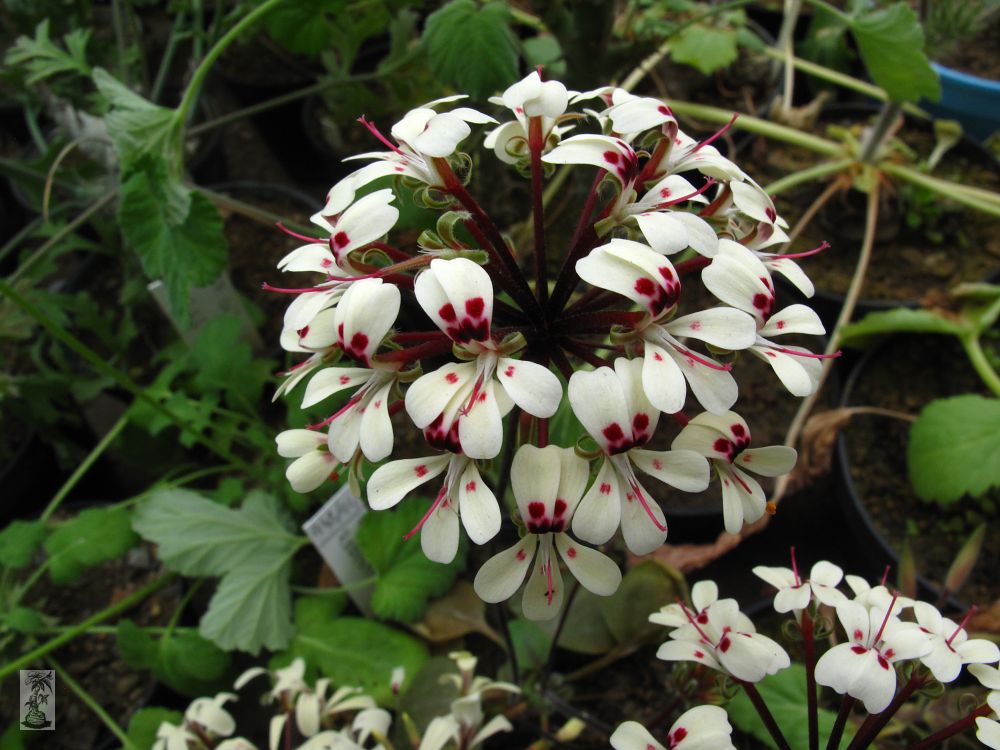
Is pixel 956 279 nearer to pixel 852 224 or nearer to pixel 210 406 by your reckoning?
pixel 852 224

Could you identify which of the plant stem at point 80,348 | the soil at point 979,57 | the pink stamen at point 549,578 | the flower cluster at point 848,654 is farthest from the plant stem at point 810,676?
the soil at point 979,57

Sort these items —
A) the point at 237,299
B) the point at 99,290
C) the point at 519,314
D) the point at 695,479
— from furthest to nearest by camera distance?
the point at 99,290 < the point at 237,299 < the point at 519,314 < the point at 695,479

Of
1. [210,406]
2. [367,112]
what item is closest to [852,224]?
[367,112]

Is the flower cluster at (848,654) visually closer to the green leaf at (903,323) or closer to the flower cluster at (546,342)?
the flower cluster at (546,342)

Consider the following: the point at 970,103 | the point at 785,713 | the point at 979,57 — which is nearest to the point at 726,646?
the point at 785,713

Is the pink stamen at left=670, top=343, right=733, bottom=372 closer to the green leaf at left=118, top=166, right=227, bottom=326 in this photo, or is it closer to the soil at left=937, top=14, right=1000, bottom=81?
the green leaf at left=118, top=166, right=227, bottom=326

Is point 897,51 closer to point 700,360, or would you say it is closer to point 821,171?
point 821,171
